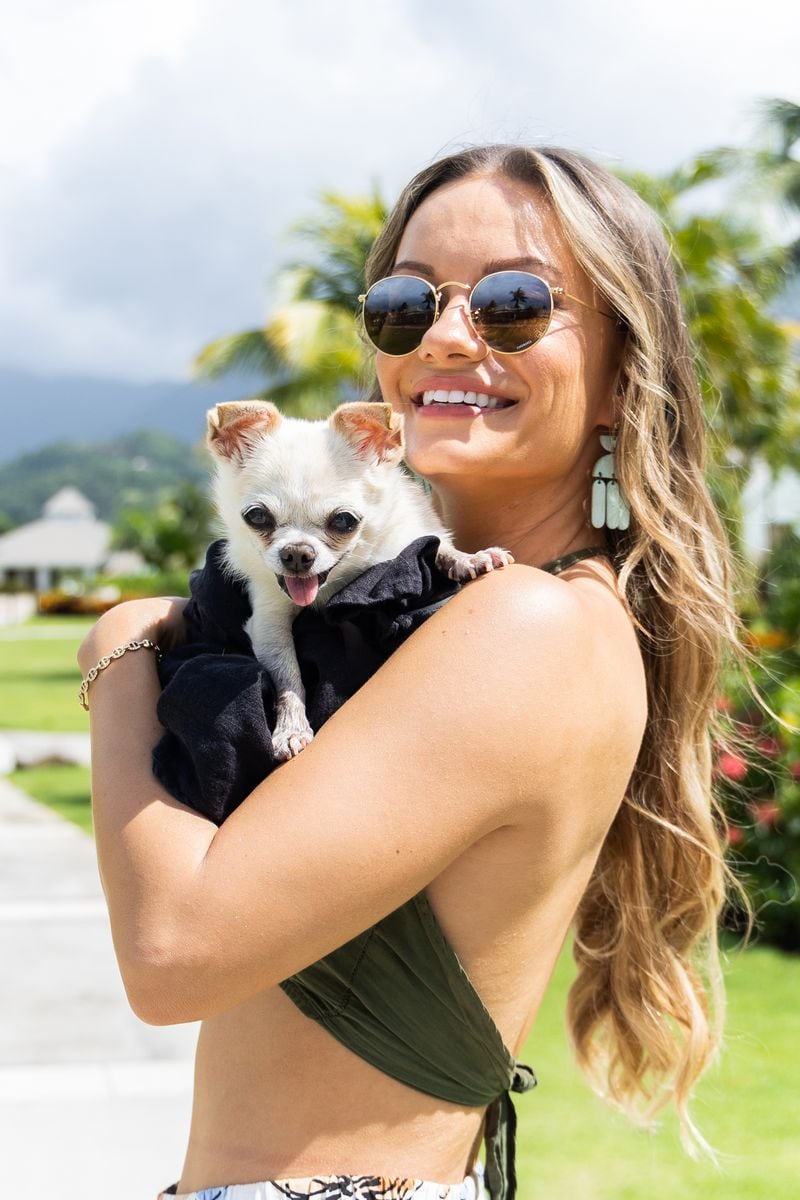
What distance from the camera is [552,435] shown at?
7.18 feet

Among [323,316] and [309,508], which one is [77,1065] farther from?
[323,316]

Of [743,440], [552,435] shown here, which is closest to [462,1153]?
[552,435]

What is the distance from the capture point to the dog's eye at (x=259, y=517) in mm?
2164

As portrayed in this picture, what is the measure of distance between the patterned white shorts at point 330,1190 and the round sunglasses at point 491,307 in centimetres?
134

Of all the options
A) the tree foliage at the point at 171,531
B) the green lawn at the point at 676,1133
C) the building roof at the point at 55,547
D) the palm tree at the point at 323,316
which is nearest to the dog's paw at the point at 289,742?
the green lawn at the point at 676,1133

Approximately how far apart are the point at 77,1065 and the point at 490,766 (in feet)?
16.5

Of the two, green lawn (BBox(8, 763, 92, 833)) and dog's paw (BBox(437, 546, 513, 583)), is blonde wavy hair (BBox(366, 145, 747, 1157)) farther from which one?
green lawn (BBox(8, 763, 92, 833))

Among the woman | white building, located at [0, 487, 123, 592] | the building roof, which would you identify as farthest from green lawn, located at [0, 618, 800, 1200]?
white building, located at [0, 487, 123, 592]

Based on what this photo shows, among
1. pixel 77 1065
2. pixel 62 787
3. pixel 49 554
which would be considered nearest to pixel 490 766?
pixel 77 1065

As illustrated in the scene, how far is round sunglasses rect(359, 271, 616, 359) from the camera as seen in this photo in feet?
6.84

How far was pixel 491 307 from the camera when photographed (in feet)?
6.85

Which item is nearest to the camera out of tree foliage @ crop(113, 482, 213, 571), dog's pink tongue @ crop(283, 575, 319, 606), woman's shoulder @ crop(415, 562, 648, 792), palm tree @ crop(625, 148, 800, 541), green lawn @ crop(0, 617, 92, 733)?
woman's shoulder @ crop(415, 562, 648, 792)

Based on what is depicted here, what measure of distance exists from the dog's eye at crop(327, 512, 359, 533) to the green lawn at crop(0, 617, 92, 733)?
1075 centimetres

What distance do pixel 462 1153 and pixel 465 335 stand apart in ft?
4.47
